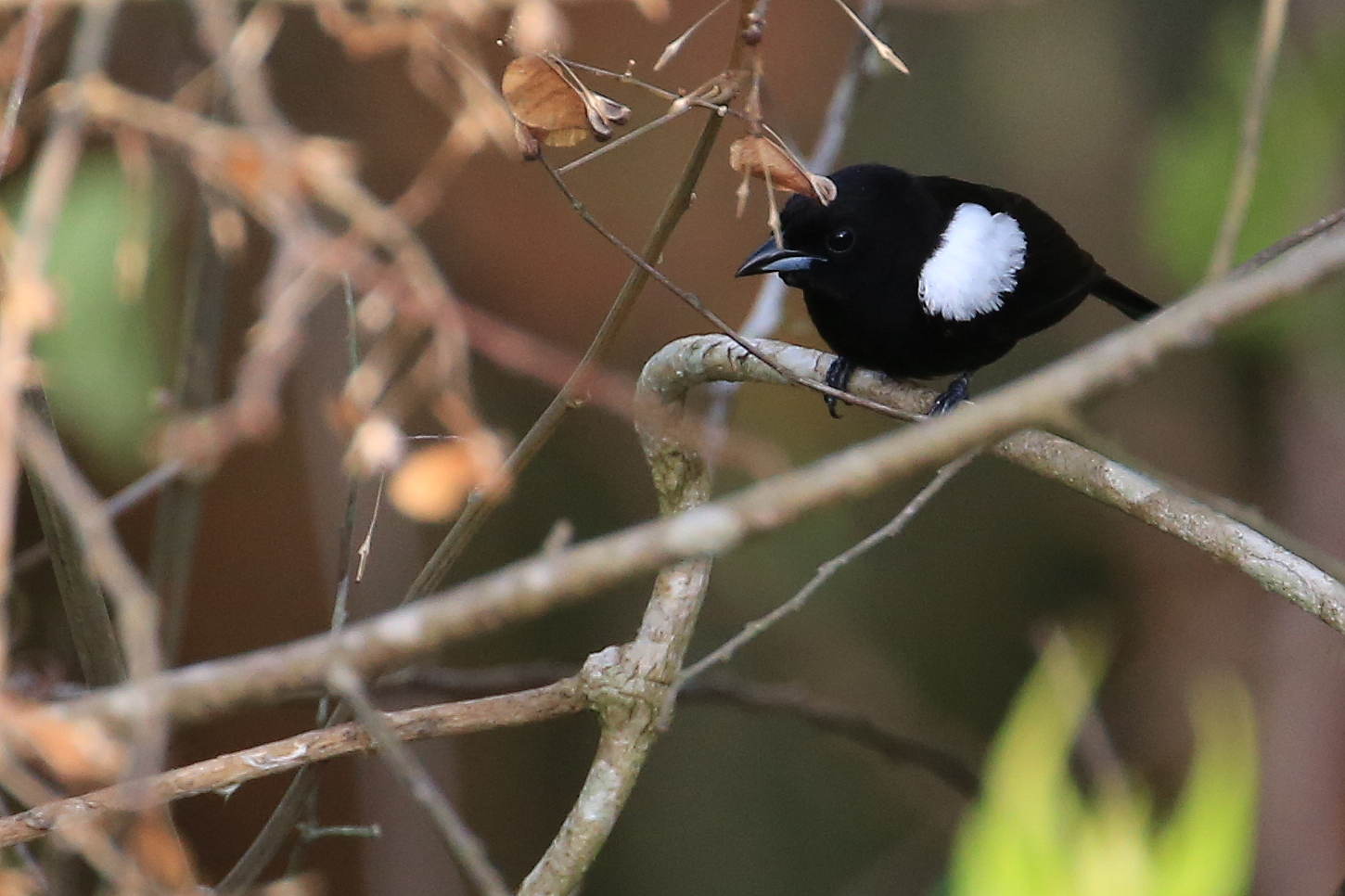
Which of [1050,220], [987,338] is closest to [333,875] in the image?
[987,338]

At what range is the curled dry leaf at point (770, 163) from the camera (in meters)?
1.47

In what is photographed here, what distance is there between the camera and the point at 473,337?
140 cm

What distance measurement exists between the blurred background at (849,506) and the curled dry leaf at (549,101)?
1795 mm

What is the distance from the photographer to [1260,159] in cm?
332

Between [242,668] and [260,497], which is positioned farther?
[260,497]

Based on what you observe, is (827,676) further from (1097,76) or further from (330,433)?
(1097,76)

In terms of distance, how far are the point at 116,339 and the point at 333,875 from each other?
2160 millimetres

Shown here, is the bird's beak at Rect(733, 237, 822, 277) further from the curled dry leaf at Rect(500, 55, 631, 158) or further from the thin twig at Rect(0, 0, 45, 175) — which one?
the thin twig at Rect(0, 0, 45, 175)

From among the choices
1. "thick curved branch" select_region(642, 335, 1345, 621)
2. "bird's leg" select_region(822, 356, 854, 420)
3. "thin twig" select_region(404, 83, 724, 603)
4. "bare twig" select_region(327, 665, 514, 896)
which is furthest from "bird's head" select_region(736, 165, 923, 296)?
"bare twig" select_region(327, 665, 514, 896)

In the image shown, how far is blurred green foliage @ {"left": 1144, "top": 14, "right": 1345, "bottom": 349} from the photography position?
3.31m

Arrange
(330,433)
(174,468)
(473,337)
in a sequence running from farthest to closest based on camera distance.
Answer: (330,433) → (174,468) → (473,337)

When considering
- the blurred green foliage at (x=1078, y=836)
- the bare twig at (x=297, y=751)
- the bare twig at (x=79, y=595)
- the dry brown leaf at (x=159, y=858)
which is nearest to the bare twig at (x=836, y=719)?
the bare twig at (x=297, y=751)

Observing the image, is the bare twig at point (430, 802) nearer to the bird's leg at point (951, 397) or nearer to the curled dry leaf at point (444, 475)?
the curled dry leaf at point (444, 475)

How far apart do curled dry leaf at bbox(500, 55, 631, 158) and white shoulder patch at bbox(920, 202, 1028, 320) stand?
1.29 meters
